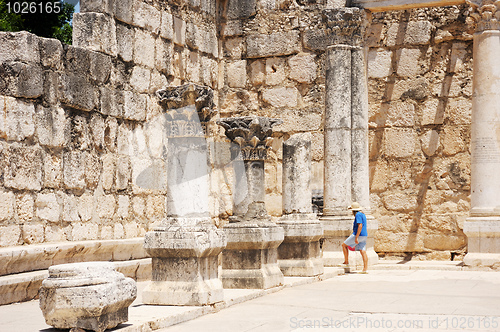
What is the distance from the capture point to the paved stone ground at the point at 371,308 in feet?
22.3

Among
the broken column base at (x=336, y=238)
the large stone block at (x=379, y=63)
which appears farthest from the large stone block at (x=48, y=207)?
the large stone block at (x=379, y=63)

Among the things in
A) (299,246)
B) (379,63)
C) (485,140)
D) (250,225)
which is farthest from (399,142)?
(250,225)

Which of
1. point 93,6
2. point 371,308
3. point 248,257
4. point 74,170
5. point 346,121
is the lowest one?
point 371,308

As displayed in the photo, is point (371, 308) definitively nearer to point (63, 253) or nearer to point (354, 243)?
point (63, 253)

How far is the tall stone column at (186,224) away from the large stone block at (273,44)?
7315mm

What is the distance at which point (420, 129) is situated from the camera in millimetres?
14516

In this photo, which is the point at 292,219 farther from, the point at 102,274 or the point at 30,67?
the point at 102,274

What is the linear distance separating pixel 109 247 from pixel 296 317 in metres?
4.28

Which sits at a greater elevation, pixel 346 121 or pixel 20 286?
pixel 346 121

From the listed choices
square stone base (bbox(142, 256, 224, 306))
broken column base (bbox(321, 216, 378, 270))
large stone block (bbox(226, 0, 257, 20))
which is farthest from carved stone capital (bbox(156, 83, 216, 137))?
large stone block (bbox(226, 0, 257, 20))

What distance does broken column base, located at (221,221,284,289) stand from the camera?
365 inches

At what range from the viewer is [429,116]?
1445cm

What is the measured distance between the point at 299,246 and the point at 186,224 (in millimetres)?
3438

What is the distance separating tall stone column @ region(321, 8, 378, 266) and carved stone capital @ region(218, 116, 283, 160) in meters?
3.73
